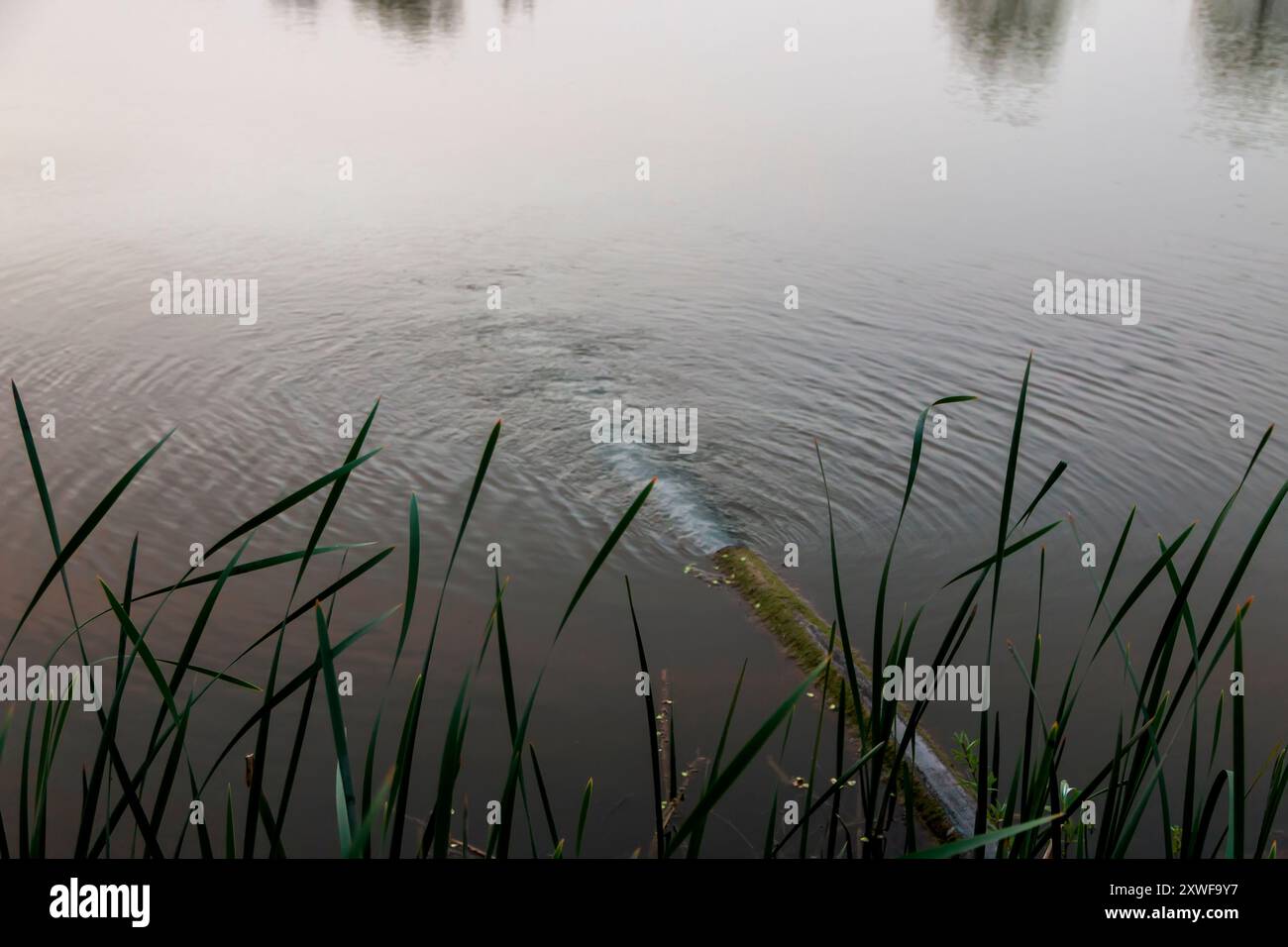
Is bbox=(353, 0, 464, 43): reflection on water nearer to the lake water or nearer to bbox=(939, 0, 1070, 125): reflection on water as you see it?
the lake water

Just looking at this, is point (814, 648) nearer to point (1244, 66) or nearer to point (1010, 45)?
point (1244, 66)

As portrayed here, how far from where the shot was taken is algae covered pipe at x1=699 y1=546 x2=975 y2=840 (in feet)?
13.3

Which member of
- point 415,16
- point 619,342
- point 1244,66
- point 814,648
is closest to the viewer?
point 814,648

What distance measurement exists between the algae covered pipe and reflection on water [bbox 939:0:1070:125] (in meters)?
12.9

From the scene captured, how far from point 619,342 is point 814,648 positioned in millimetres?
4587

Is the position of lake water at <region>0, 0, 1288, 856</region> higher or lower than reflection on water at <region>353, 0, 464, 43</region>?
lower

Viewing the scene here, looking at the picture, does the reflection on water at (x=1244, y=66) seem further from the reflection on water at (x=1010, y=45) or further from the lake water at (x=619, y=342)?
the reflection on water at (x=1010, y=45)

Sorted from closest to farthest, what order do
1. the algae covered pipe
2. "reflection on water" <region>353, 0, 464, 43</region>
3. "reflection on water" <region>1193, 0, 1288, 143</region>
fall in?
the algae covered pipe, "reflection on water" <region>1193, 0, 1288, 143</region>, "reflection on water" <region>353, 0, 464, 43</region>

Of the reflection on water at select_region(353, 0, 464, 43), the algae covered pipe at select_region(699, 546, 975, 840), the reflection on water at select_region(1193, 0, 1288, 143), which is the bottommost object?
the algae covered pipe at select_region(699, 546, 975, 840)

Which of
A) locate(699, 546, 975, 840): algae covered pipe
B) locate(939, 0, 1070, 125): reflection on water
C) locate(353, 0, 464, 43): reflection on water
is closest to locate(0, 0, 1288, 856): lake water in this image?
locate(699, 546, 975, 840): algae covered pipe

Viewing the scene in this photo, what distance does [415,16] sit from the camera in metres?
24.9

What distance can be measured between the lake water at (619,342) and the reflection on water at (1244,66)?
0.56 ft

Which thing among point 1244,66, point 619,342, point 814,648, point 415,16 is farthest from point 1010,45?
point 814,648

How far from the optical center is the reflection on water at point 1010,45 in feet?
59.5
